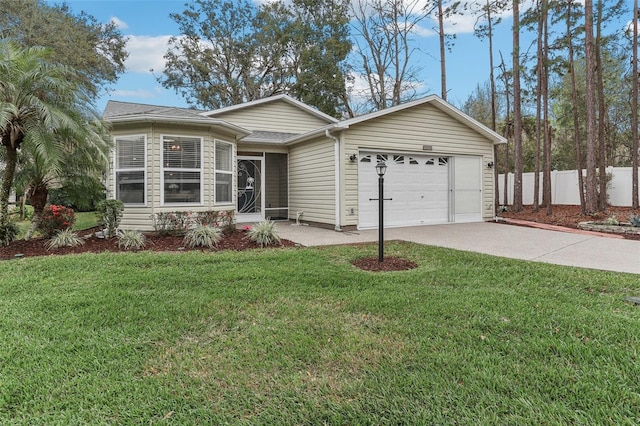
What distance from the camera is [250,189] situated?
464 inches

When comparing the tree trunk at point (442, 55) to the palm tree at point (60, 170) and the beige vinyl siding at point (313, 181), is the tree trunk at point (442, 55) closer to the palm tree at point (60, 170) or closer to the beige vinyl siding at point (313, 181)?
the beige vinyl siding at point (313, 181)

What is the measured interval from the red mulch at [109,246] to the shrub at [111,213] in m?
0.28

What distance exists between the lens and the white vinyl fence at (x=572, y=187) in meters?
13.3

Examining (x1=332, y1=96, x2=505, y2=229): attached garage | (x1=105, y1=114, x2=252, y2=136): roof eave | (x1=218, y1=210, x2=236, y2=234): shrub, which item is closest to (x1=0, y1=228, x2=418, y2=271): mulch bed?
(x1=218, y1=210, x2=236, y2=234): shrub

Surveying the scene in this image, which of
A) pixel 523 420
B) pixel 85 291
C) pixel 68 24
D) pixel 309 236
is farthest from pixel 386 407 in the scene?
pixel 68 24

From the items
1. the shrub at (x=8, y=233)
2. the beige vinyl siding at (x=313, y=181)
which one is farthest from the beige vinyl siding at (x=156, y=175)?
the beige vinyl siding at (x=313, y=181)

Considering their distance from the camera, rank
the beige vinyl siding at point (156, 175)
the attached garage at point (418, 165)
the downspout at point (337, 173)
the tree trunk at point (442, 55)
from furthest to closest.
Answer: the tree trunk at point (442, 55), the attached garage at point (418, 165), the downspout at point (337, 173), the beige vinyl siding at point (156, 175)

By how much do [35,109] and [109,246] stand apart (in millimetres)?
2710

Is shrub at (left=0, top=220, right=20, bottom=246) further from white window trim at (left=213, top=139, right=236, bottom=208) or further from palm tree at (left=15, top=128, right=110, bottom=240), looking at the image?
white window trim at (left=213, top=139, right=236, bottom=208)

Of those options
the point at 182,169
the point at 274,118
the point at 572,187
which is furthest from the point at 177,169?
the point at 572,187

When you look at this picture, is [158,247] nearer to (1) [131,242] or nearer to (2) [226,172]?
(1) [131,242]

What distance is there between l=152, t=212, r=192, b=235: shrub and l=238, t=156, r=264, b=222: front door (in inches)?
137

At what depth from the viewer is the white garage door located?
9805mm

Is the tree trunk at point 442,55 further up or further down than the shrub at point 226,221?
further up
